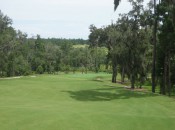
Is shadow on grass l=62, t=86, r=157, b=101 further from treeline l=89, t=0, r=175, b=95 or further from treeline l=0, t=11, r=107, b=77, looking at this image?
treeline l=0, t=11, r=107, b=77

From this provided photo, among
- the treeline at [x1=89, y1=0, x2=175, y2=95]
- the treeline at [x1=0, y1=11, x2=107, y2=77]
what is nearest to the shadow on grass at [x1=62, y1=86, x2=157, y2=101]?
the treeline at [x1=89, y1=0, x2=175, y2=95]

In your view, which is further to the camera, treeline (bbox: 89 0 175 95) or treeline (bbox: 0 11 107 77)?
treeline (bbox: 0 11 107 77)

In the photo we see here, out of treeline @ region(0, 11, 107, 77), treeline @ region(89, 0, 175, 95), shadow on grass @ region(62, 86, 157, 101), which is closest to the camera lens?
shadow on grass @ region(62, 86, 157, 101)

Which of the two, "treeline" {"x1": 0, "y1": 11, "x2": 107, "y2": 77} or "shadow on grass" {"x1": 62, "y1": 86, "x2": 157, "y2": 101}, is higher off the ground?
"treeline" {"x1": 0, "y1": 11, "x2": 107, "y2": 77}

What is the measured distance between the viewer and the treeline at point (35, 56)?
236ft

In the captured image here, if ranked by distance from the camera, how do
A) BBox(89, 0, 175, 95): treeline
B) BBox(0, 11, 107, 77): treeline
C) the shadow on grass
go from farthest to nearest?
BBox(0, 11, 107, 77): treeline, BBox(89, 0, 175, 95): treeline, the shadow on grass

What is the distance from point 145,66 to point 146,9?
45.1ft

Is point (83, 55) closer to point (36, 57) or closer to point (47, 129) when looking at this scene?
point (36, 57)

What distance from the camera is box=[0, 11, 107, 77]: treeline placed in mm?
72062

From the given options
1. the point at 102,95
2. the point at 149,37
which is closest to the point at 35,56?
the point at 149,37

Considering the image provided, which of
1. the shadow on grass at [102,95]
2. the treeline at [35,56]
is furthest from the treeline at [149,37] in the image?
the treeline at [35,56]

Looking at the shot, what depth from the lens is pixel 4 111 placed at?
18.2m

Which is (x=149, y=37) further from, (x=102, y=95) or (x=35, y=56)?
(x=35, y=56)

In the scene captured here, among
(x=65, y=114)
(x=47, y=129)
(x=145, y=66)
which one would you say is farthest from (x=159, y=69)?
(x=47, y=129)
